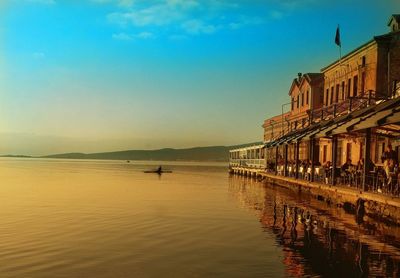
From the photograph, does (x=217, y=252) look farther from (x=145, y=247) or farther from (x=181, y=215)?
(x=181, y=215)

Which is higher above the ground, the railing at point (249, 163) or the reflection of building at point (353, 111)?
the reflection of building at point (353, 111)

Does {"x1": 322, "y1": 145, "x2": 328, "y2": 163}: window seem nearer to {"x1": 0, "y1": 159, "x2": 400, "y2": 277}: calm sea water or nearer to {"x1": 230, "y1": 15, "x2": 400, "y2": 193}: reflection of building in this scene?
{"x1": 230, "y1": 15, "x2": 400, "y2": 193}: reflection of building

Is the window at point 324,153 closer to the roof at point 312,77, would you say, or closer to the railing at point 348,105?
the railing at point 348,105

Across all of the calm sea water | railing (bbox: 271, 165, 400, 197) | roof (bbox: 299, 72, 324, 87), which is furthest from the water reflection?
roof (bbox: 299, 72, 324, 87)

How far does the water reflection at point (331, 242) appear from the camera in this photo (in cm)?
1319

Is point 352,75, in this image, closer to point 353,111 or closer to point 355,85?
point 355,85

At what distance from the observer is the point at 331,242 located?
55.2 ft

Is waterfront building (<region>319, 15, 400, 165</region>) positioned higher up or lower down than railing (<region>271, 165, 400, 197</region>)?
higher up

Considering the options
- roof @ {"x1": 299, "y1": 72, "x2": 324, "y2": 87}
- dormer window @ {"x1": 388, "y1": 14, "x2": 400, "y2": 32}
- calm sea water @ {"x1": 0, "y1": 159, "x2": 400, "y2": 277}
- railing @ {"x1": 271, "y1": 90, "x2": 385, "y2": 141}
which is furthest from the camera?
roof @ {"x1": 299, "y1": 72, "x2": 324, "y2": 87}

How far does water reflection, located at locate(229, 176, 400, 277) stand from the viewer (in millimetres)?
13188

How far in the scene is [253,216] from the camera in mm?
24500

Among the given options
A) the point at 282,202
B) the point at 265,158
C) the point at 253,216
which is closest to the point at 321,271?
the point at 253,216

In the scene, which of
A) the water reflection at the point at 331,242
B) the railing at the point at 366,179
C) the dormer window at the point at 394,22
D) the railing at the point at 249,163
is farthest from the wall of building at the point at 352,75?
the water reflection at the point at 331,242

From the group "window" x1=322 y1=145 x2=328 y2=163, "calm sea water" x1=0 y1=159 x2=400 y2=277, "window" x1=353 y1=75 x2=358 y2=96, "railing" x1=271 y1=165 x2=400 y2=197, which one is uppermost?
"window" x1=353 y1=75 x2=358 y2=96
